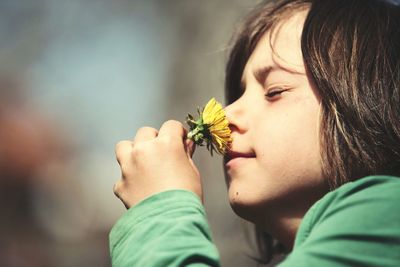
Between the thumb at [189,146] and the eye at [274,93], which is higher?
the eye at [274,93]

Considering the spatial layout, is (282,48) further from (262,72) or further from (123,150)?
(123,150)

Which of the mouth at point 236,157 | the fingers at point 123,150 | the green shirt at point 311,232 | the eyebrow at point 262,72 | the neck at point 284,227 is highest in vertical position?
the eyebrow at point 262,72

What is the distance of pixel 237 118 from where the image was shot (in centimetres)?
106

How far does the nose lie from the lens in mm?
1041

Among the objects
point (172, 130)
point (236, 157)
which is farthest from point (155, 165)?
point (236, 157)

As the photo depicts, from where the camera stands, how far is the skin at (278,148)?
954 millimetres

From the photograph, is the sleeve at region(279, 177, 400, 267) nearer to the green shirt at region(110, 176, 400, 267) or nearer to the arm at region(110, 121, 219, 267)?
the green shirt at region(110, 176, 400, 267)

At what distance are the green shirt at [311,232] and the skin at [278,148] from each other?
17 centimetres

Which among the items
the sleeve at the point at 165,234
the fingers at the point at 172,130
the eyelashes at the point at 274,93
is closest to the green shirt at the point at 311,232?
the sleeve at the point at 165,234

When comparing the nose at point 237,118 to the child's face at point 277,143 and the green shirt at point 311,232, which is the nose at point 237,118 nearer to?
the child's face at point 277,143

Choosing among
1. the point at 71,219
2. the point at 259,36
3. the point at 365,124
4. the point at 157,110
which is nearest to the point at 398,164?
the point at 365,124

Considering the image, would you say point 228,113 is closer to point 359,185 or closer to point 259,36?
point 259,36

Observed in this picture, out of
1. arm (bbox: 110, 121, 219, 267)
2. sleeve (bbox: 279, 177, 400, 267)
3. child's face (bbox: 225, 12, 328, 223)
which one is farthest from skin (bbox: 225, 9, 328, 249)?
sleeve (bbox: 279, 177, 400, 267)

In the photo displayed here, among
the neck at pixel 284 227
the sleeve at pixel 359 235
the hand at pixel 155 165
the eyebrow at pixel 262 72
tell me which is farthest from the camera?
the eyebrow at pixel 262 72
